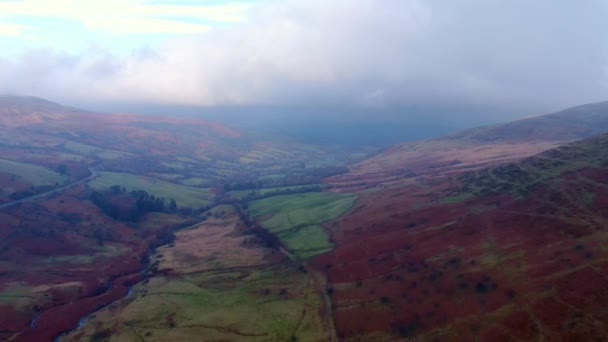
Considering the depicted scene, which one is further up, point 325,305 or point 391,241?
point 391,241

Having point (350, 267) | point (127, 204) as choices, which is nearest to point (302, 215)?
point (350, 267)

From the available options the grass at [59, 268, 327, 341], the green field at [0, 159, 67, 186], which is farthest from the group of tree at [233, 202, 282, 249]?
the green field at [0, 159, 67, 186]

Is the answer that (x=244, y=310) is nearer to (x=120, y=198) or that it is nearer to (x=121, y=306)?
(x=121, y=306)

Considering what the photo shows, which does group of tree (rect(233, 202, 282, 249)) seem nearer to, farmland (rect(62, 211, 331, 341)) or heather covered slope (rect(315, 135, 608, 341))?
farmland (rect(62, 211, 331, 341))

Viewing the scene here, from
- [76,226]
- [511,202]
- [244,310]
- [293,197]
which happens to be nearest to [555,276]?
[511,202]

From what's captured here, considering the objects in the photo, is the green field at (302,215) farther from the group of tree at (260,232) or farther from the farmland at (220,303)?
the farmland at (220,303)
